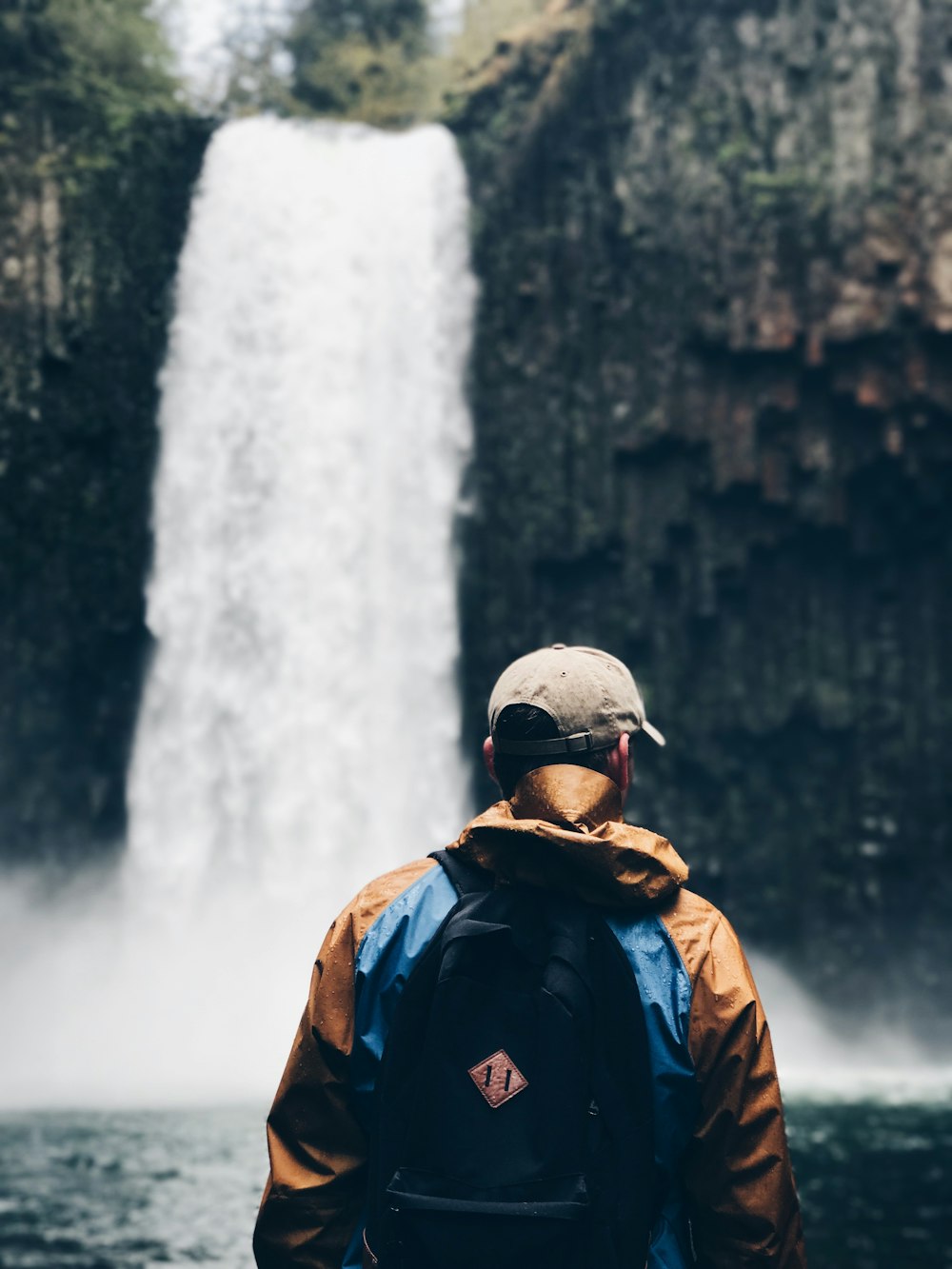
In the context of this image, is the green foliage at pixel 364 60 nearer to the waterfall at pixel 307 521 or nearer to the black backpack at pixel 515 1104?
the waterfall at pixel 307 521

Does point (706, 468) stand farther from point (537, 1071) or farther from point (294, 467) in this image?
point (537, 1071)

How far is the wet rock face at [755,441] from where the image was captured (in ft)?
45.8

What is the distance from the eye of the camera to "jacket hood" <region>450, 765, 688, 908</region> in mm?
→ 1690

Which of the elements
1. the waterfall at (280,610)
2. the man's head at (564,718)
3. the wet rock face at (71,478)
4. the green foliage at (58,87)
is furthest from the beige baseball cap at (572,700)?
the green foliage at (58,87)

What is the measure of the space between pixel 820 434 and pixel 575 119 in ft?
16.5

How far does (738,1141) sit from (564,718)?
62 centimetres

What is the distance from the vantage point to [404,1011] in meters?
1.68

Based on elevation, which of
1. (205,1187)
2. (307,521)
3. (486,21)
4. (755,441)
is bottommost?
(205,1187)

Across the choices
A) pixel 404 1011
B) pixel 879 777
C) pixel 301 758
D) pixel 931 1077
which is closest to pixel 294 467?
pixel 301 758

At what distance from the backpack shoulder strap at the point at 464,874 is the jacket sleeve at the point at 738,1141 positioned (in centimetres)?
32

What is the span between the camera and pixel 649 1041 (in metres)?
1.68

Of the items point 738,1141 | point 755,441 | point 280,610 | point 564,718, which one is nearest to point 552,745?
point 564,718

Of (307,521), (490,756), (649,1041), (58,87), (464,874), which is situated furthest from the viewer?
(58,87)

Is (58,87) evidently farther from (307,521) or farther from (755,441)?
(755,441)
